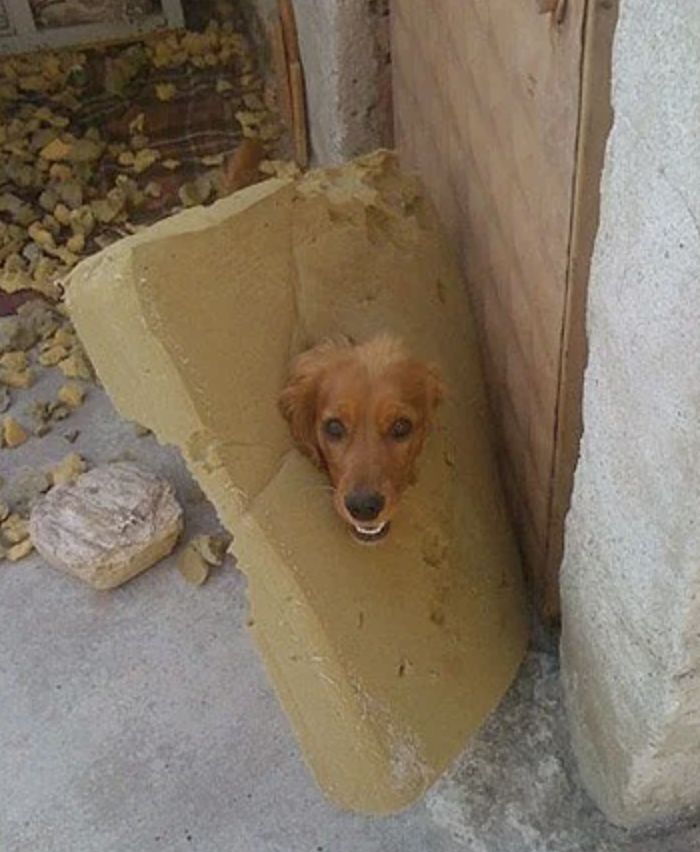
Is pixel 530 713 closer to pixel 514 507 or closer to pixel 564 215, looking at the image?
pixel 514 507

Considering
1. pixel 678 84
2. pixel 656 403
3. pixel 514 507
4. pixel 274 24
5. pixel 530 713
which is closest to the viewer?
pixel 678 84

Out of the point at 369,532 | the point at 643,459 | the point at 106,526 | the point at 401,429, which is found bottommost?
the point at 106,526

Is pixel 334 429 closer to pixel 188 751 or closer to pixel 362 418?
pixel 362 418

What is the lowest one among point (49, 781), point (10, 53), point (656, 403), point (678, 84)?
point (49, 781)

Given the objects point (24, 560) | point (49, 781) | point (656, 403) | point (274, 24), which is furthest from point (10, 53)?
point (656, 403)

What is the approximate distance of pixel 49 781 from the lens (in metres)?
2.34

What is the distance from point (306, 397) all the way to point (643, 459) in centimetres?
65

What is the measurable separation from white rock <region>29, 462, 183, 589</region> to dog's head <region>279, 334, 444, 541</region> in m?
0.66

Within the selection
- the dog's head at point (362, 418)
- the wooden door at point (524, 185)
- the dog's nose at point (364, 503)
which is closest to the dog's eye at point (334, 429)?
the dog's head at point (362, 418)

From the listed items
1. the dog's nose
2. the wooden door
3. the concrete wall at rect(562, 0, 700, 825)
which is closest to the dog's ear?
the dog's nose

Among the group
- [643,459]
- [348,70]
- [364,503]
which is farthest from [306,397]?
[348,70]

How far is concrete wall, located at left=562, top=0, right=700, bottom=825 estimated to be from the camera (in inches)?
52.3

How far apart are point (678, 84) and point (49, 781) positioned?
5.65 ft

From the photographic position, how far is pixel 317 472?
2.11 m
